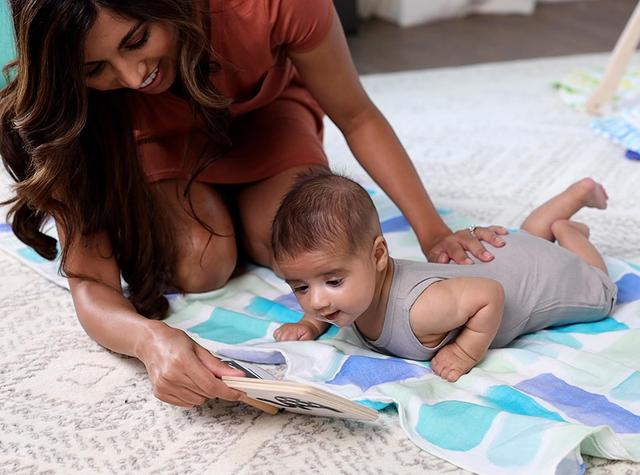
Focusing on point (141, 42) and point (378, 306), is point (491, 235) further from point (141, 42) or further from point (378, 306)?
point (141, 42)

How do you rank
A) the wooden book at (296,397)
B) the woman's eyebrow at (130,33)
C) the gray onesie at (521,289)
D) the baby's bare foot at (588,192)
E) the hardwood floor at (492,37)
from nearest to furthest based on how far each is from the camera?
1. the wooden book at (296,397)
2. the woman's eyebrow at (130,33)
3. the gray onesie at (521,289)
4. the baby's bare foot at (588,192)
5. the hardwood floor at (492,37)

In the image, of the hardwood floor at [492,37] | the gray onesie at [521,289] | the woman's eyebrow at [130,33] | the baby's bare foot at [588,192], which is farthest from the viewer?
the hardwood floor at [492,37]

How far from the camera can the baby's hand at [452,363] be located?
1.03 m

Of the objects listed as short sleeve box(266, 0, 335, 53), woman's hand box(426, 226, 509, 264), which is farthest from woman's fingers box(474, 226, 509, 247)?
short sleeve box(266, 0, 335, 53)

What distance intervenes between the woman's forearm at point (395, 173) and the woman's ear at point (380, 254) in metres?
0.21

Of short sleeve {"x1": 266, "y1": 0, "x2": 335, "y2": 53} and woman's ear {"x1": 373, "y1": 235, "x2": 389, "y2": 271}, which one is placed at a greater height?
short sleeve {"x1": 266, "y1": 0, "x2": 335, "y2": 53}

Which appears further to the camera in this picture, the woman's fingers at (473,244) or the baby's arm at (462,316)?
the woman's fingers at (473,244)

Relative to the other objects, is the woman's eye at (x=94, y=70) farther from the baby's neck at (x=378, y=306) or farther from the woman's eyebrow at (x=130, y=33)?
the baby's neck at (x=378, y=306)

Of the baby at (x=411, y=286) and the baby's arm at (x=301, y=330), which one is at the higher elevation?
the baby at (x=411, y=286)

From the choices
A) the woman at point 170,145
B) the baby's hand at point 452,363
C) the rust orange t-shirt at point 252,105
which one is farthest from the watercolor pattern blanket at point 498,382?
the rust orange t-shirt at point 252,105

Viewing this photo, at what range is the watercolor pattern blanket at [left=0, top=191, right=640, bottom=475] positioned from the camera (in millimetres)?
893

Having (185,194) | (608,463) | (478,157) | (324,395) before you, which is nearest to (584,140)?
(478,157)

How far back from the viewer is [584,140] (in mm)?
1926

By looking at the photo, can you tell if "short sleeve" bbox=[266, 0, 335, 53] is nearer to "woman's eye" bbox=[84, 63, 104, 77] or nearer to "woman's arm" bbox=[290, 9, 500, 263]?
"woman's arm" bbox=[290, 9, 500, 263]
